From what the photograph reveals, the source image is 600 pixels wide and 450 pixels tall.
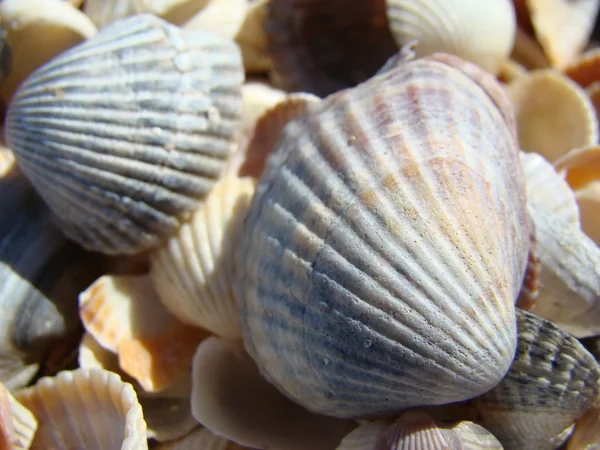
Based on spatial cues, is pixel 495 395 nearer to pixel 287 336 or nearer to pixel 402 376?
pixel 402 376

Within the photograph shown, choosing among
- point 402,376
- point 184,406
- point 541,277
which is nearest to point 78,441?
point 184,406

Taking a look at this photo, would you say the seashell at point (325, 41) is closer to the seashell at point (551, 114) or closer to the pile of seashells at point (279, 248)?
the pile of seashells at point (279, 248)

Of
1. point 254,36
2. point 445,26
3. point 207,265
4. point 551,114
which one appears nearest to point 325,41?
point 254,36

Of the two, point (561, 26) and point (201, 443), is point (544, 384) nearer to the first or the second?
point (201, 443)

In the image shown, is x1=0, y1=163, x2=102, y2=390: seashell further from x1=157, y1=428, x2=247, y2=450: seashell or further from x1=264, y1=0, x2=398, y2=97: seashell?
x1=264, y1=0, x2=398, y2=97: seashell

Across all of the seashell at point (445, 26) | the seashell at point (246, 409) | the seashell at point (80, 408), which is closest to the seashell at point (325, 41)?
the seashell at point (445, 26)

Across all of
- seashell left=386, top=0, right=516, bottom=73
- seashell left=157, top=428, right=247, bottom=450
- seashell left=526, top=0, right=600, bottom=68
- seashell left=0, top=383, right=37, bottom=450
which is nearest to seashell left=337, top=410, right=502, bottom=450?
seashell left=157, top=428, right=247, bottom=450
